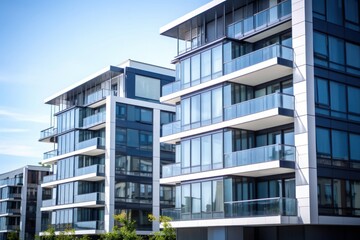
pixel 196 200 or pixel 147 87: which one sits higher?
pixel 147 87

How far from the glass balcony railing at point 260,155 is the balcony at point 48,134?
36.4m

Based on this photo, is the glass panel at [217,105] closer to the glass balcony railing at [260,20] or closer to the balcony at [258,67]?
the balcony at [258,67]

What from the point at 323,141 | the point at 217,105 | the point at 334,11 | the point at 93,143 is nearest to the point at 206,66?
the point at 217,105

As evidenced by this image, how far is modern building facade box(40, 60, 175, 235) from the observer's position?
60.8 m

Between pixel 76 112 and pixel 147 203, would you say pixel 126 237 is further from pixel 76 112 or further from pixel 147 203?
pixel 76 112

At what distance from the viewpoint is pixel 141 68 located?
210 feet

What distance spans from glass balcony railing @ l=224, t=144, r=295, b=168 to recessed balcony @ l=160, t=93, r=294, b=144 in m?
1.83

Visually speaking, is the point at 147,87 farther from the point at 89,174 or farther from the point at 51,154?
the point at 51,154

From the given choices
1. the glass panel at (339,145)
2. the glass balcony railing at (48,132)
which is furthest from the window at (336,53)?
the glass balcony railing at (48,132)

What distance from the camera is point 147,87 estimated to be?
64438 millimetres

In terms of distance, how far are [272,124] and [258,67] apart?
377 centimetres

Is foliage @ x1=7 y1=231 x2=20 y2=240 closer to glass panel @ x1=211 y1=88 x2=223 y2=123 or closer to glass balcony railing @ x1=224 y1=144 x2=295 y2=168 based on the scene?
glass panel @ x1=211 y1=88 x2=223 y2=123

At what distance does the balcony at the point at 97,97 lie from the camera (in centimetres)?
6231

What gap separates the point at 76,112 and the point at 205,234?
92.3 feet
